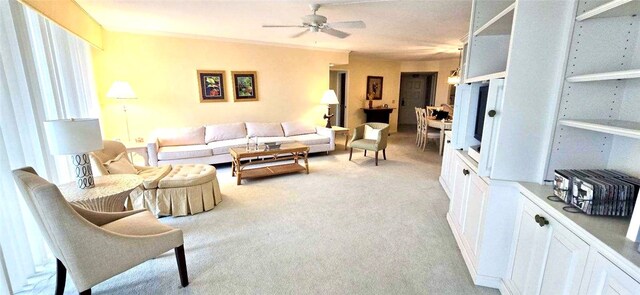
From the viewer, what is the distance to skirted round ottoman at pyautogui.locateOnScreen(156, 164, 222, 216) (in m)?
2.83

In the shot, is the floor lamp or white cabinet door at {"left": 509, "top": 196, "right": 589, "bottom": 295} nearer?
white cabinet door at {"left": 509, "top": 196, "right": 589, "bottom": 295}

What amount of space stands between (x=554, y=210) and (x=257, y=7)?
10.6 ft

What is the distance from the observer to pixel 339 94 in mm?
7695

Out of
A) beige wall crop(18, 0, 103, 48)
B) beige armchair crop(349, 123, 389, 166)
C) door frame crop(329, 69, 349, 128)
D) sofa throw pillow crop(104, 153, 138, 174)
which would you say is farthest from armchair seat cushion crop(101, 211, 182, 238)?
door frame crop(329, 69, 349, 128)

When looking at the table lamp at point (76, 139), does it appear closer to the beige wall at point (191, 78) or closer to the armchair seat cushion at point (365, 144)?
the beige wall at point (191, 78)

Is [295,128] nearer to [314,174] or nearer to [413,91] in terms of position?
[314,174]

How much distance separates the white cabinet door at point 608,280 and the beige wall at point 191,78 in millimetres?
5259

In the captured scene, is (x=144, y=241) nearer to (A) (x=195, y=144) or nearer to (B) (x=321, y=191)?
(B) (x=321, y=191)

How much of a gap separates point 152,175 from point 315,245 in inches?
78.8

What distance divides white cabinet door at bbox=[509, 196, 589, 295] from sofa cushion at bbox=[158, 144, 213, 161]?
13.8 feet

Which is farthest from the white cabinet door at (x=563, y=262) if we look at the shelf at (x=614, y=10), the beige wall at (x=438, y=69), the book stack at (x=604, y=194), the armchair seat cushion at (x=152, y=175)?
the beige wall at (x=438, y=69)

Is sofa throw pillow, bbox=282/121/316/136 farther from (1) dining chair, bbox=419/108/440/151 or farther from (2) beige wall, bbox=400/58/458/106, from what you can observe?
(2) beige wall, bbox=400/58/458/106

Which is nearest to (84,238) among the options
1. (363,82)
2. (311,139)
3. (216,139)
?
(216,139)

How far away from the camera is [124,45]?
4281mm
